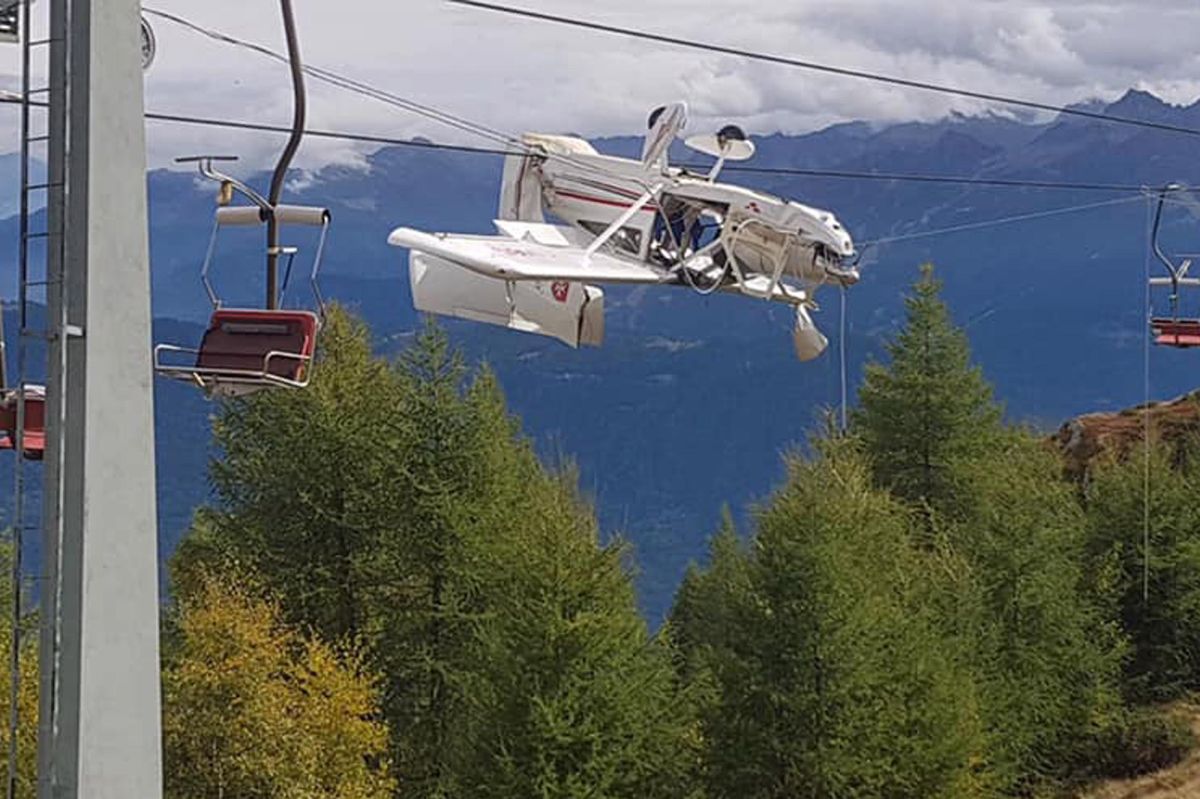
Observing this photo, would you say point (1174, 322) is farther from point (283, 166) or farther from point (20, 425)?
point (20, 425)

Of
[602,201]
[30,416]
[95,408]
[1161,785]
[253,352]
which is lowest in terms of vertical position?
[1161,785]

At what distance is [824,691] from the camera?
98.0ft

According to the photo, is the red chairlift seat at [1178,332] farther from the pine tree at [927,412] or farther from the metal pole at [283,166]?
the pine tree at [927,412]

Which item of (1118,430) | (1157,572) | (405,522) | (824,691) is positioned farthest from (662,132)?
(1118,430)

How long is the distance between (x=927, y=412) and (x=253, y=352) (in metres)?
37.2

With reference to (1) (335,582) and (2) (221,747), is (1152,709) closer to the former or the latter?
(1) (335,582)

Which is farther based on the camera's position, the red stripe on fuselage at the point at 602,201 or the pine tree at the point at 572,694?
the pine tree at the point at 572,694

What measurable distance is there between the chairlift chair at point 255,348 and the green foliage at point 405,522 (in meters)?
19.2

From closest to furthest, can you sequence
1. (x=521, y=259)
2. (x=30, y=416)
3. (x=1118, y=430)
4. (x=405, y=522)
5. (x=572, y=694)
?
1. (x=30, y=416)
2. (x=521, y=259)
3. (x=572, y=694)
4. (x=405, y=522)
5. (x=1118, y=430)

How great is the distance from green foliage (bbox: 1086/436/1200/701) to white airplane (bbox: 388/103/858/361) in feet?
81.5

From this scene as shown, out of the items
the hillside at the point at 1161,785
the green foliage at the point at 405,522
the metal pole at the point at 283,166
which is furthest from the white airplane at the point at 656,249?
the hillside at the point at 1161,785

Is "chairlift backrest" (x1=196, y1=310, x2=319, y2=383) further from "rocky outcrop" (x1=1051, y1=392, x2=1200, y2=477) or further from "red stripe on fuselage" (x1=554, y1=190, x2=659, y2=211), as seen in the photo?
"rocky outcrop" (x1=1051, y1=392, x2=1200, y2=477)

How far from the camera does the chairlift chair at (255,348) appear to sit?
10773 mm

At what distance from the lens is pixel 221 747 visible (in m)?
29.6
